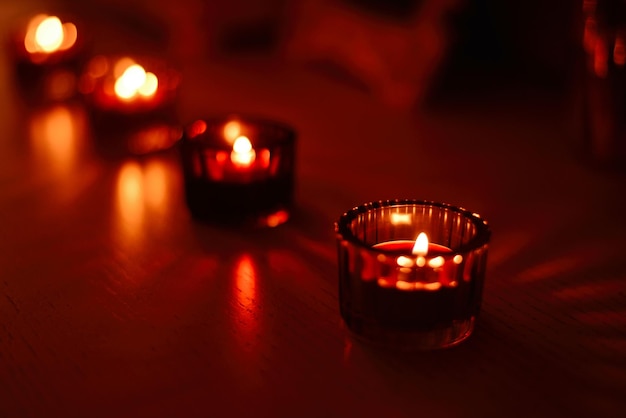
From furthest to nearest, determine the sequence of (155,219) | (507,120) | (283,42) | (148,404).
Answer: (283,42) → (507,120) → (155,219) → (148,404)

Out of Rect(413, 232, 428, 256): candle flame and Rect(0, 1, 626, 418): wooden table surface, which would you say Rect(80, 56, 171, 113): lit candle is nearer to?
Rect(0, 1, 626, 418): wooden table surface

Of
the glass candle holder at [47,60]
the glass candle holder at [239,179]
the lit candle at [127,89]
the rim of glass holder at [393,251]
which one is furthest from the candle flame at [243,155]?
the glass candle holder at [47,60]

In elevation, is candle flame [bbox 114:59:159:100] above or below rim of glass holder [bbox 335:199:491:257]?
above

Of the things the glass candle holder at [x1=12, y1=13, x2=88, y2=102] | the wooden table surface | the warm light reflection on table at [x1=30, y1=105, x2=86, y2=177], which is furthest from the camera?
the glass candle holder at [x1=12, y1=13, x2=88, y2=102]

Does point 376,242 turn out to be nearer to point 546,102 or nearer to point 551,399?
point 551,399

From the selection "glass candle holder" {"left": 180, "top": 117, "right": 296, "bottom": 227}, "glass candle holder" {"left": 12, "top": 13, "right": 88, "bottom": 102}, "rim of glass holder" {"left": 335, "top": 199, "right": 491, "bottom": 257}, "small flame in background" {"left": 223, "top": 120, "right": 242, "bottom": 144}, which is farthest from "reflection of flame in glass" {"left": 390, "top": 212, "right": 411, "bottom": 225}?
"glass candle holder" {"left": 12, "top": 13, "right": 88, "bottom": 102}

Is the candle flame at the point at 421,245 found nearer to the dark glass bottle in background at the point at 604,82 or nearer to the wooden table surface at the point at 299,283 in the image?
the wooden table surface at the point at 299,283

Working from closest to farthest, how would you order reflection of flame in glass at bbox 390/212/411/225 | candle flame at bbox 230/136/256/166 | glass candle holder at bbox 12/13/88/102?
reflection of flame in glass at bbox 390/212/411/225, candle flame at bbox 230/136/256/166, glass candle holder at bbox 12/13/88/102

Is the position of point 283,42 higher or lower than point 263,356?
higher

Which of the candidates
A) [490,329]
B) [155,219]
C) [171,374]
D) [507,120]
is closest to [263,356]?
[171,374]
